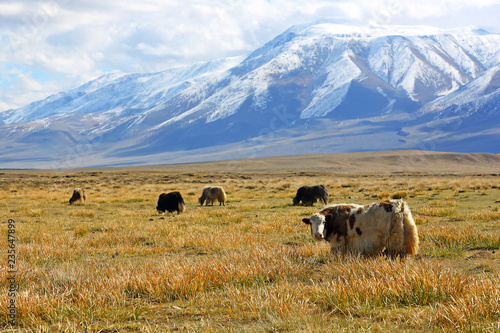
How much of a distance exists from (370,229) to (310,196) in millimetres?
17460

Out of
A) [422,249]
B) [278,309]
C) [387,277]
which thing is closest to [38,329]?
[278,309]

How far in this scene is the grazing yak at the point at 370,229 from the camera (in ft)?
26.4

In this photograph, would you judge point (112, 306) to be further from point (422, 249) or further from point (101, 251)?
point (422, 249)

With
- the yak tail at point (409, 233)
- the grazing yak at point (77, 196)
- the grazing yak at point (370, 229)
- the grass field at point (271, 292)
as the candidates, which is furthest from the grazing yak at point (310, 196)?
the yak tail at point (409, 233)

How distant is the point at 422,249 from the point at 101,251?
25.4ft

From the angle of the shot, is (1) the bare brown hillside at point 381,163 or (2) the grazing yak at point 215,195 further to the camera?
(1) the bare brown hillside at point 381,163

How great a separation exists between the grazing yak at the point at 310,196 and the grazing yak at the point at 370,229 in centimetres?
1619

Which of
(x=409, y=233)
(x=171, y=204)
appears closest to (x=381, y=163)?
(x=171, y=204)

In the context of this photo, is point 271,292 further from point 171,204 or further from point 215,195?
point 215,195

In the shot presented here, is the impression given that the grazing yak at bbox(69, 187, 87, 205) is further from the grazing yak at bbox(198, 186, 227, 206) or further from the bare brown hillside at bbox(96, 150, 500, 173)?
the bare brown hillside at bbox(96, 150, 500, 173)

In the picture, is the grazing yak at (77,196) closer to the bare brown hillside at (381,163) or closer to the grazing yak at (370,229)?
the grazing yak at (370,229)

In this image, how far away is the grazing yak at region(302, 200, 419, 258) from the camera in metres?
8.05

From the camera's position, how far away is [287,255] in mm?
8648

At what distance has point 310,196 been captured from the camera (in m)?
25.8
